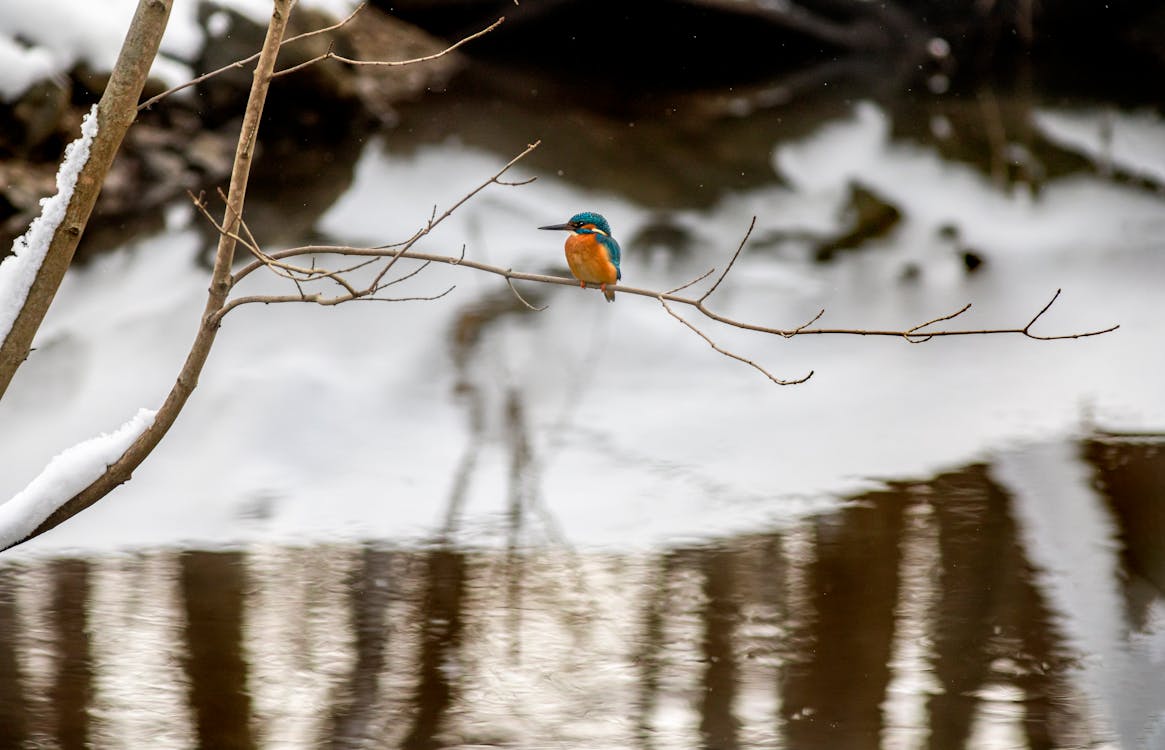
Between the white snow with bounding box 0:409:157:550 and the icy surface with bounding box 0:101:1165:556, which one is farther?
the icy surface with bounding box 0:101:1165:556

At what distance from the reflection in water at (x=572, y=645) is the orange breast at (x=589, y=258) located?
1.15 m

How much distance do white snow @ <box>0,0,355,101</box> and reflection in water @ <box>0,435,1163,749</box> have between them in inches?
176

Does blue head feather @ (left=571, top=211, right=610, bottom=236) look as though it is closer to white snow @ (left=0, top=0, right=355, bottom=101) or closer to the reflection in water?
the reflection in water

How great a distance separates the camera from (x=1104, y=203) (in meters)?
8.62

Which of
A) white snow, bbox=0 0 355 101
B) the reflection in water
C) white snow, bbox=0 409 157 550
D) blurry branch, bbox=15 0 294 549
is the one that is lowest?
the reflection in water

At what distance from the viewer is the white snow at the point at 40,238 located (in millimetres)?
2494

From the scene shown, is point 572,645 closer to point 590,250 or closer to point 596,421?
point 590,250

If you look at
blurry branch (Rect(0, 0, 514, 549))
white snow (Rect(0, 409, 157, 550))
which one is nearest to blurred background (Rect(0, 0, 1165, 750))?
white snow (Rect(0, 409, 157, 550))

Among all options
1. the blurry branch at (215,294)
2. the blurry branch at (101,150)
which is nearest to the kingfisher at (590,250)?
the blurry branch at (215,294)

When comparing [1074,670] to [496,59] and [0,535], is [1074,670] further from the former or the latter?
[496,59]

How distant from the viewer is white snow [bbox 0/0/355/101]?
755 cm

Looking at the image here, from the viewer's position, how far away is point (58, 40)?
7.82 m

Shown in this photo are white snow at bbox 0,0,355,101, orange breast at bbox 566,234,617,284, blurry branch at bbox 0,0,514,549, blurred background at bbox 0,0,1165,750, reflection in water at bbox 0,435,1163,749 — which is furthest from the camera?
white snow at bbox 0,0,355,101

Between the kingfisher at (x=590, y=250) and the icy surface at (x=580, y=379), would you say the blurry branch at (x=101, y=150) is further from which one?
the icy surface at (x=580, y=379)
